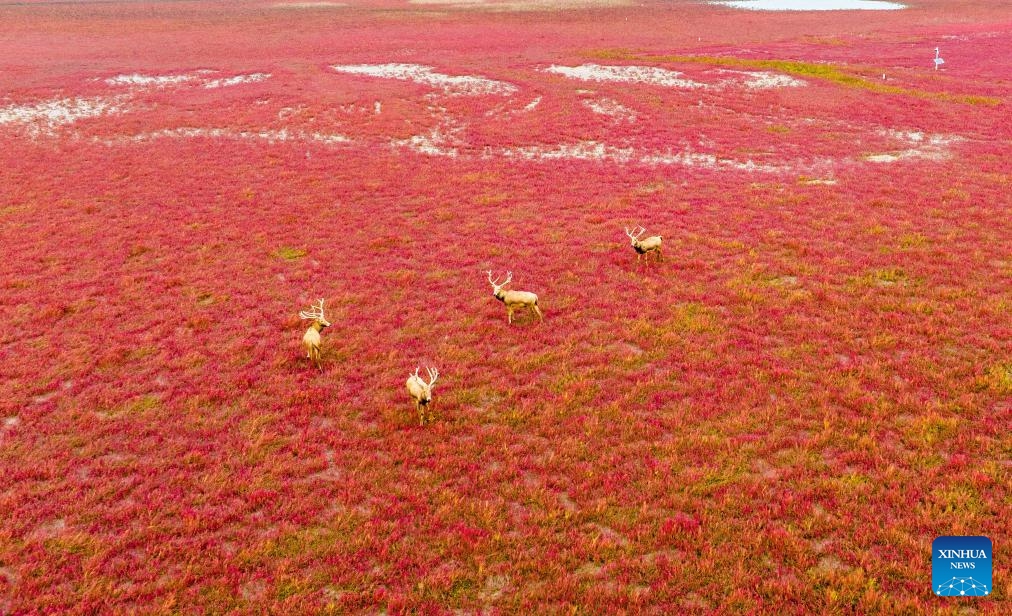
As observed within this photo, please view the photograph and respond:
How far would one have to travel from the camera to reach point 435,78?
4897cm

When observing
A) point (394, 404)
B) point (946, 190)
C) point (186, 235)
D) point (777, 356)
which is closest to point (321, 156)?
point (186, 235)

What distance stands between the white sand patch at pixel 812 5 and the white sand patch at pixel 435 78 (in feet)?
233

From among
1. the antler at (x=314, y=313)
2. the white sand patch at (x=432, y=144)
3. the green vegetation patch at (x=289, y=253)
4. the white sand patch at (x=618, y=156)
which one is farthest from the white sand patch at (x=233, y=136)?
the antler at (x=314, y=313)

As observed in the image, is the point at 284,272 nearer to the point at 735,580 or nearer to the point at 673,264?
the point at 673,264

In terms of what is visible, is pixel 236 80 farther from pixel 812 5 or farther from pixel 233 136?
pixel 812 5

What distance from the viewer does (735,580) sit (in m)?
8.10

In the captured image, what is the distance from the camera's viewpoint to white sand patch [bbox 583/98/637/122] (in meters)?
37.6

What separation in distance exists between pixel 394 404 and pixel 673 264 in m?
9.79

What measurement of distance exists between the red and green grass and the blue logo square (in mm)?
161

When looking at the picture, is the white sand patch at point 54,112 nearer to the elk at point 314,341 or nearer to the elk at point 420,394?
the elk at point 314,341

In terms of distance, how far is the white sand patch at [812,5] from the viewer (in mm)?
96438

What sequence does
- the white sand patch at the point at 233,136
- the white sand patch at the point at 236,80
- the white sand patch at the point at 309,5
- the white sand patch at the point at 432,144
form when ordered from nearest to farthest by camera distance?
the white sand patch at the point at 432,144, the white sand patch at the point at 233,136, the white sand patch at the point at 236,80, the white sand patch at the point at 309,5

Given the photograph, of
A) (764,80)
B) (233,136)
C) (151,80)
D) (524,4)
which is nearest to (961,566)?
(233,136)

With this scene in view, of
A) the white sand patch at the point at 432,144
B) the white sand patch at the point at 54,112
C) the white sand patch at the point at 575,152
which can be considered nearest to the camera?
the white sand patch at the point at 575,152
